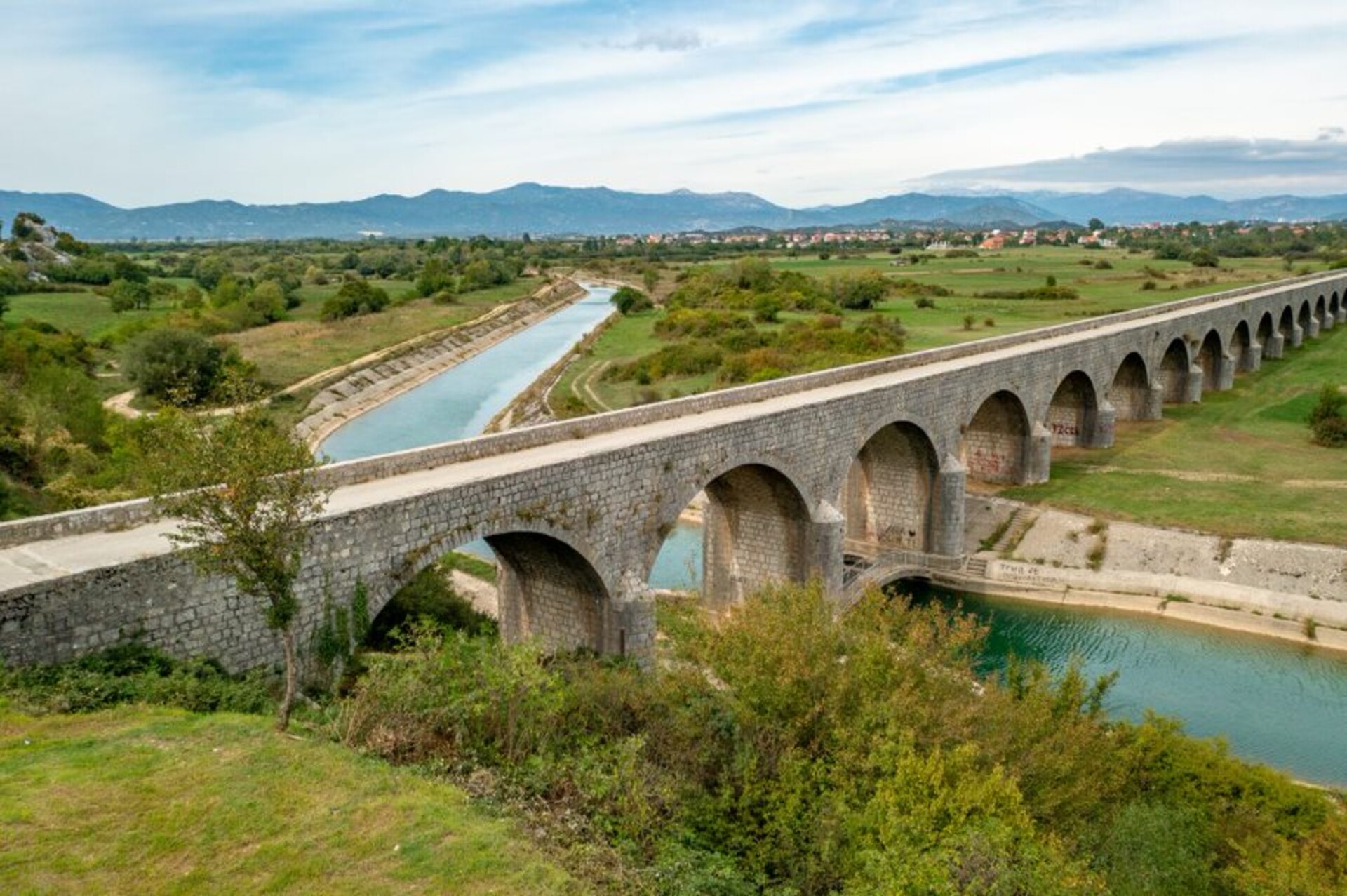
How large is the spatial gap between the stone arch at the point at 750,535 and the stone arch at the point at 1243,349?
46.1m

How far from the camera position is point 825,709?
1223 cm

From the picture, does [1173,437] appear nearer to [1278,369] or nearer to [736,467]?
[1278,369]

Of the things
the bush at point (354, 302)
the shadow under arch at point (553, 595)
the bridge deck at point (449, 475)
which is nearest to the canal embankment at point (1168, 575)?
the bridge deck at point (449, 475)

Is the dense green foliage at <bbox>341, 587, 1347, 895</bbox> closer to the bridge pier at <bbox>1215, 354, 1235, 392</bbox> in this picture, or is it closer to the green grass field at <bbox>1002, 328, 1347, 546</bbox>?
the green grass field at <bbox>1002, 328, 1347, 546</bbox>

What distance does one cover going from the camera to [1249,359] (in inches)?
2383

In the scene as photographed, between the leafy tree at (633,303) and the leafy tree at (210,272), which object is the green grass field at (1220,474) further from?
the leafy tree at (210,272)

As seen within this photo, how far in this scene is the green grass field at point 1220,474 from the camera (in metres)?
32.0

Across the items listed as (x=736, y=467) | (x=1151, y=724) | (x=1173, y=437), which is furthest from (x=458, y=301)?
(x=1151, y=724)

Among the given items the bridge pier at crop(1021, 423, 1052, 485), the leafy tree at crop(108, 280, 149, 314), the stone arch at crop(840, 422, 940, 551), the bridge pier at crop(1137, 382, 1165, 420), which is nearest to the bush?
the leafy tree at crop(108, 280, 149, 314)

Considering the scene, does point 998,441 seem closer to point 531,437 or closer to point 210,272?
point 531,437

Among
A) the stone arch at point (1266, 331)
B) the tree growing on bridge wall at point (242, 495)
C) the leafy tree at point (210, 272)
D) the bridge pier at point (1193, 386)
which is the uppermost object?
the leafy tree at point (210, 272)

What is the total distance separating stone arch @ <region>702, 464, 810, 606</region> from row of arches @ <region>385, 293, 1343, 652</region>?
0.03 meters

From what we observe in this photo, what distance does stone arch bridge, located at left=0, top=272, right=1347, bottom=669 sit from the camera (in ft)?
40.2

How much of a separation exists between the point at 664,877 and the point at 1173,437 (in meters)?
42.0
